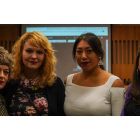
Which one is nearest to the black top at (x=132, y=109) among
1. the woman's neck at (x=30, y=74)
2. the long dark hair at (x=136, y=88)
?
the long dark hair at (x=136, y=88)

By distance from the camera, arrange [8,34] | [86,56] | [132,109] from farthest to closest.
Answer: [8,34] → [86,56] → [132,109]

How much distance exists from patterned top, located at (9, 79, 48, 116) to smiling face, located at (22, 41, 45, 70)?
4.7 inches

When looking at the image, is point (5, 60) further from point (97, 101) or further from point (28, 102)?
point (97, 101)

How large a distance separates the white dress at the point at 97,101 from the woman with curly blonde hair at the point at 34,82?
0.24ft

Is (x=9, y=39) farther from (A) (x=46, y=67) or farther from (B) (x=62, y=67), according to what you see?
(A) (x=46, y=67)

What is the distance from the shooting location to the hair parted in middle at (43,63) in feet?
3.76

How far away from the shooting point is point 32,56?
1.09 m

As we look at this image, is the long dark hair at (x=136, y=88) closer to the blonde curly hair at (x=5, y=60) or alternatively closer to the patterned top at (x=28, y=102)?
the patterned top at (x=28, y=102)

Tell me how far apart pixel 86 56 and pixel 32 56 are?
291mm

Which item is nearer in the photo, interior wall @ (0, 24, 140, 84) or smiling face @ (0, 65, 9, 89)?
smiling face @ (0, 65, 9, 89)

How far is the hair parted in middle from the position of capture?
1.15 metres

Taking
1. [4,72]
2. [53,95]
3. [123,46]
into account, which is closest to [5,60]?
[4,72]

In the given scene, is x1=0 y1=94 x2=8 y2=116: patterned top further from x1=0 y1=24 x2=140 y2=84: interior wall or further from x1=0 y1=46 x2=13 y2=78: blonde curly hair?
x1=0 y1=24 x2=140 y2=84: interior wall

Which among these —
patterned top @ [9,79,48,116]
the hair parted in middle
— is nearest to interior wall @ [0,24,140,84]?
the hair parted in middle
